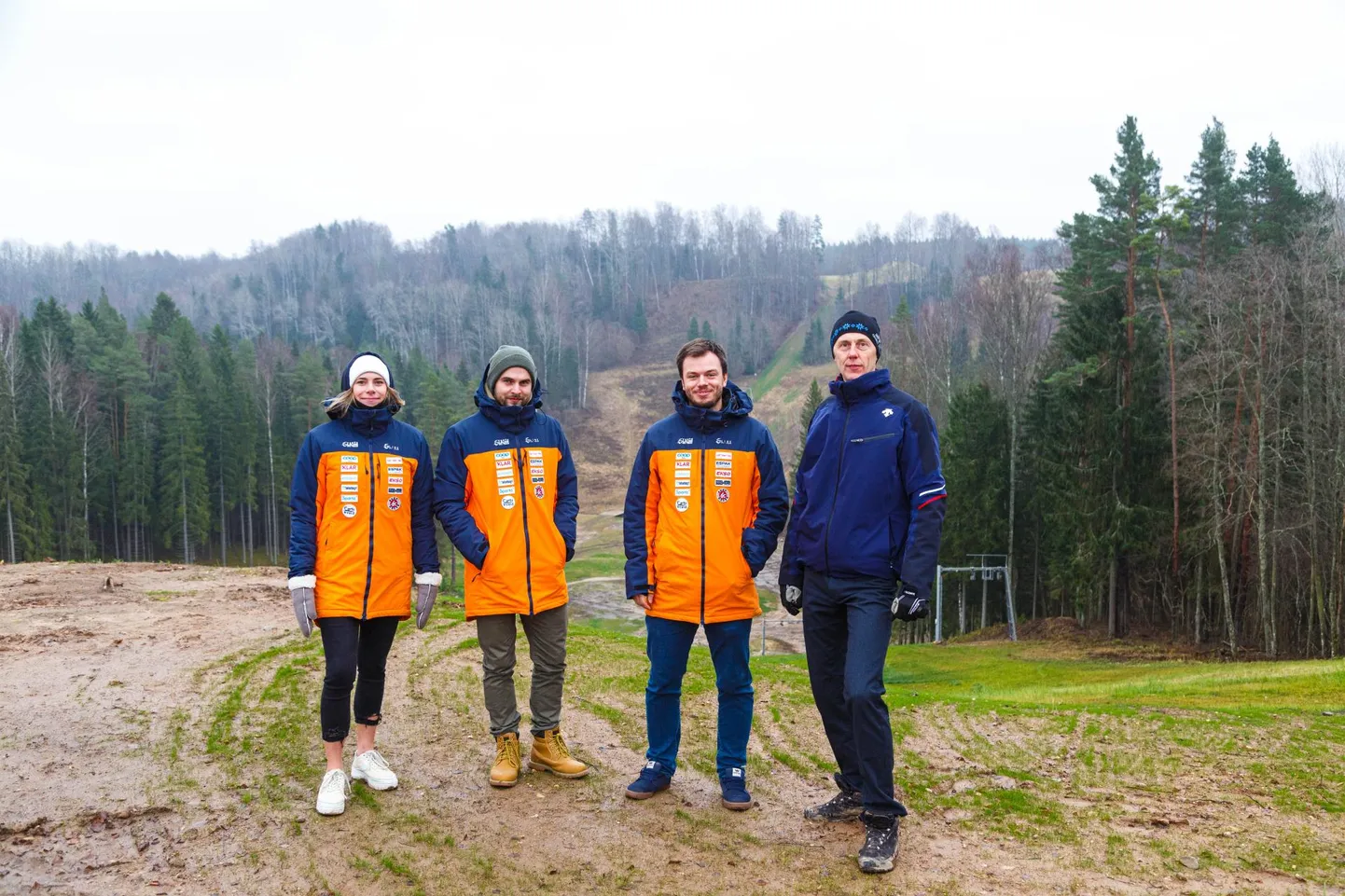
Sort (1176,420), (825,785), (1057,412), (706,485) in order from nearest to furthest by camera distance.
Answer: (706,485)
(825,785)
(1176,420)
(1057,412)

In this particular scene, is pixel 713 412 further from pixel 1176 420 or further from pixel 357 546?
pixel 1176 420

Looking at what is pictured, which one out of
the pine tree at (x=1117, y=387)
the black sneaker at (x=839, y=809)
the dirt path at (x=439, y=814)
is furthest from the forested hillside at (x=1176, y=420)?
the black sneaker at (x=839, y=809)

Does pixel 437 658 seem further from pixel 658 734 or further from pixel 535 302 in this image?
pixel 535 302

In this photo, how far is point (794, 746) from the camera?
6.43 m

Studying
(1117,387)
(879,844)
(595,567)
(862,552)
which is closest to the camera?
(879,844)

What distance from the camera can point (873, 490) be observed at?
15.2 ft

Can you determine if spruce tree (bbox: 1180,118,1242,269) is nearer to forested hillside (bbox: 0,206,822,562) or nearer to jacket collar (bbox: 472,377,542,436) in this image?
jacket collar (bbox: 472,377,542,436)

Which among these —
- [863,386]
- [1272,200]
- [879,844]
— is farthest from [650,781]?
[1272,200]

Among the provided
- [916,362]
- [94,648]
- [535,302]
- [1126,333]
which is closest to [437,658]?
[94,648]

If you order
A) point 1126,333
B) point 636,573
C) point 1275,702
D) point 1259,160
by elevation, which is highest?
point 1259,160

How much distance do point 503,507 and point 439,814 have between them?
5.85 ft

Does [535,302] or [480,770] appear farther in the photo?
[535,302]

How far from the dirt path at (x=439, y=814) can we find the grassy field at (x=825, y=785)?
22 mm

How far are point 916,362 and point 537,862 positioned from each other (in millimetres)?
47518
